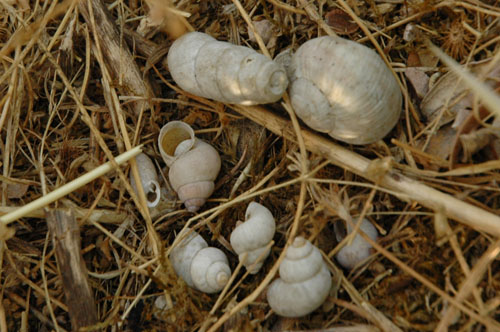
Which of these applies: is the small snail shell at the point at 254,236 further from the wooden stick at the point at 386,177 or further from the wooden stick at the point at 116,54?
the wooden stick at the point at 116,54

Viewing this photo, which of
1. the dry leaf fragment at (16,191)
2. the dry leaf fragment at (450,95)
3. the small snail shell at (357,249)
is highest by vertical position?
the dry leaf fragment at (450,95)

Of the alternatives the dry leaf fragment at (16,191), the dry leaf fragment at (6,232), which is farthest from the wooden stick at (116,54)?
the dry leaf fragment at (6,232)

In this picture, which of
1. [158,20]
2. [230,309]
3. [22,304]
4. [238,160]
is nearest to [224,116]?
[238,160]

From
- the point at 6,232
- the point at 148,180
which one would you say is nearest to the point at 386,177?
the point at 148,180

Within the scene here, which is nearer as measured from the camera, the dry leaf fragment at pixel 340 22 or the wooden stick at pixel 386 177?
the wooden stick at pixel 386 177

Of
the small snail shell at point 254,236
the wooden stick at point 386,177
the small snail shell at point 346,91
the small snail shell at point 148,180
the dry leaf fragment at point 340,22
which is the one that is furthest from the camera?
the small snail shell at point 148,180

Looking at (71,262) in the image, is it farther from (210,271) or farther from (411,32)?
(411,32)
